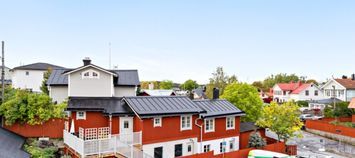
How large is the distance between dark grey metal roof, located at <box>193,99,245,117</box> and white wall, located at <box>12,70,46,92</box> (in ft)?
109

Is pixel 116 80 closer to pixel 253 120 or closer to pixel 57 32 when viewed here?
pixel 57 32

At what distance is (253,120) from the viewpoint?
3284 cm

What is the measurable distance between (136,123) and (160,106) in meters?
2.15

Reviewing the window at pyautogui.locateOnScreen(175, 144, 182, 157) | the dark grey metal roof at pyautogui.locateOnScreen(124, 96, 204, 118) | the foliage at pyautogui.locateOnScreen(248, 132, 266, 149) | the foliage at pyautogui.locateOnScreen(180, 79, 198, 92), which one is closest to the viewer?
the dark grey metal roof at pyautogui.locateOnScreen(124, 96, 204, 118)

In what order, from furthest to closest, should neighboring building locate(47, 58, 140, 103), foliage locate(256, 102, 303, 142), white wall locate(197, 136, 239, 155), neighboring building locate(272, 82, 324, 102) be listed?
neighboring building locate(272, 82, 324, 102) → foliage locate(256, 102, 303, 142) → white wall locate(197, 136, 239, 155) → neighboring building locate(47, 58, 140, 103)

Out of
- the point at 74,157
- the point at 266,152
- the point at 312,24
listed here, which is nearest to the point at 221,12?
the point at 312,24

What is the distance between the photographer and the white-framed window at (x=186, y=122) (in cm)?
2298

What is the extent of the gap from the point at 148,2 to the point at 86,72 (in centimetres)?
999

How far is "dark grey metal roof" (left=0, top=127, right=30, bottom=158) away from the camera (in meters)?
16.1

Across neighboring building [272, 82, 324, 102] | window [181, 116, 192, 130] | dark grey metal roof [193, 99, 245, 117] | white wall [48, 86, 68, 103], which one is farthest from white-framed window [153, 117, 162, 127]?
neighboring building [272, 82, 324, 102]

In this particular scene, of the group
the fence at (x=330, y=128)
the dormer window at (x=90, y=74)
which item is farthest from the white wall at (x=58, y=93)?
the fence at (x=330, y=128)

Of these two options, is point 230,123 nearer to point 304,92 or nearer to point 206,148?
point 206,148

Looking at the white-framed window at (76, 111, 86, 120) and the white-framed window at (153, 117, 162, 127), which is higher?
the white-framed window at (76, 111, 86, 120)

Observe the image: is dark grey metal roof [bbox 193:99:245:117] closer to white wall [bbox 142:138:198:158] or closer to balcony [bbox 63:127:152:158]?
white wall [bbox 142:138:198:158]
